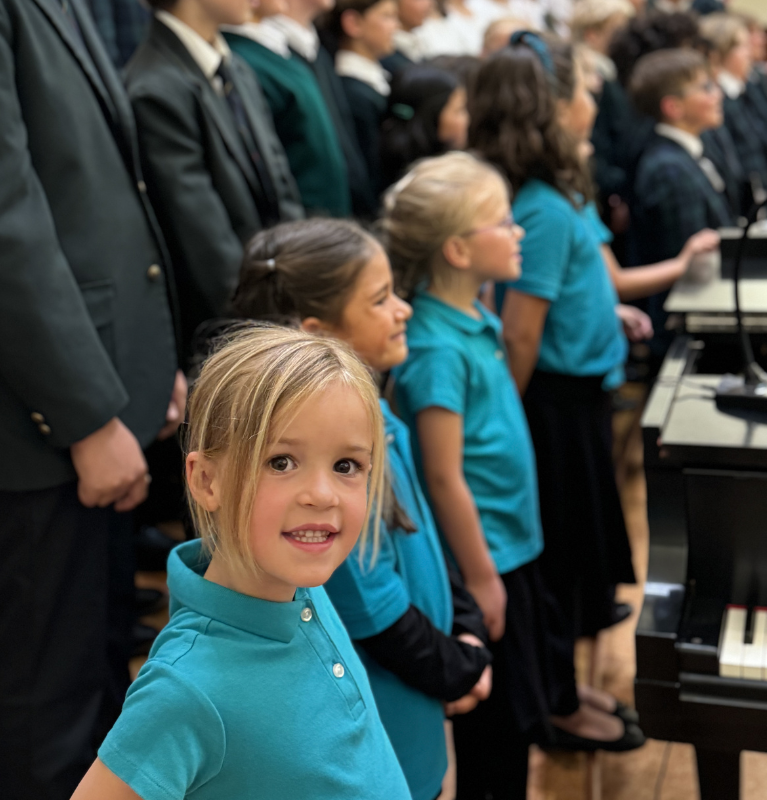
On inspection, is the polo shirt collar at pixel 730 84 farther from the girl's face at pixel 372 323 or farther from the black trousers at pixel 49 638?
the black trousers at pixel 49 638

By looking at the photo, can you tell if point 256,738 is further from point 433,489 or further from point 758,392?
point 758,392

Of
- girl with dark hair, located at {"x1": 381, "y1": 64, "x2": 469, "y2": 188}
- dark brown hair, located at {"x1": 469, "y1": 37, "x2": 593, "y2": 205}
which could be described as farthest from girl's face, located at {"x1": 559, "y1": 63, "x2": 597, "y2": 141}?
girl with dark hair, located at {"x1": 381, "y1": 64, "x2": 469, "y2": 188}

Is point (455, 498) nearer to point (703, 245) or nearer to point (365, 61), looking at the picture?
point (703, 245)

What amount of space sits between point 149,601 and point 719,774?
164cm

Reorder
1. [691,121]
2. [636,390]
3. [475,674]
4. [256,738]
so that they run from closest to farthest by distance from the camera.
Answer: [256,738] → [475,674] → [691,121] → [636,390]

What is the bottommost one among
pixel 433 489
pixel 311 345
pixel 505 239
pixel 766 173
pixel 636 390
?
pixel 636 390

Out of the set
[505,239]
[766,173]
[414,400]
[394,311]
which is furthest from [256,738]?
[766,173]

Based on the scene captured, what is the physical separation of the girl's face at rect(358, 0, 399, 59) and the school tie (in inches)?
53.6

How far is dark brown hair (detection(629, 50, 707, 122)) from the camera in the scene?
343cm

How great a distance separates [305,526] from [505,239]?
1.02m

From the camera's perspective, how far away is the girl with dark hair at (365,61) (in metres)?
3.31

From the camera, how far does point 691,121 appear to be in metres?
3.40

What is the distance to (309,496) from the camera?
902 millimetres

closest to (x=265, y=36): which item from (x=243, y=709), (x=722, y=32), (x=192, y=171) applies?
(x=192, y=171)
